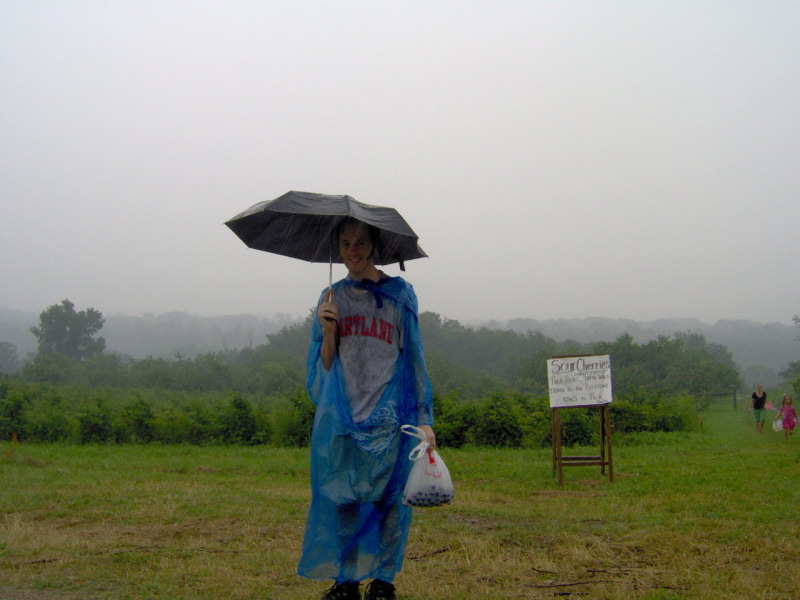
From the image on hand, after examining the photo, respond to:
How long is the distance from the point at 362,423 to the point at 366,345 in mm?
377

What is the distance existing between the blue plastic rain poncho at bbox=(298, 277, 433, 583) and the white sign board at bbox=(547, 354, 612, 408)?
5598mm

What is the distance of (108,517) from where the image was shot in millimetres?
6383

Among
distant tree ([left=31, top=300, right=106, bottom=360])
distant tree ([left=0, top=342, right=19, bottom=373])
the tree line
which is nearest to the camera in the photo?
the tree line

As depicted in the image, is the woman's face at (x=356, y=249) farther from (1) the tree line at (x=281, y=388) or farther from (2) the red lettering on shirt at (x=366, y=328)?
(1) the tree line at (x=281, y=388)

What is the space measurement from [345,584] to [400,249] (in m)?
1.67

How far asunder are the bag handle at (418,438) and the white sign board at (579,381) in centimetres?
563

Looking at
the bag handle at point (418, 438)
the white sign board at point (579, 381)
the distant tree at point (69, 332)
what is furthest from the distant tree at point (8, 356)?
the bag handle at point (418, 438)

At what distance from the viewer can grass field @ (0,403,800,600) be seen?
162 inches

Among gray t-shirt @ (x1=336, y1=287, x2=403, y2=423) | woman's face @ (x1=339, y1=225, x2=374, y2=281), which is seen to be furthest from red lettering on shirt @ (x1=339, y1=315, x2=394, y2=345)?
woman's face @ (x1=339, y1=225, x2=374, y2=281)

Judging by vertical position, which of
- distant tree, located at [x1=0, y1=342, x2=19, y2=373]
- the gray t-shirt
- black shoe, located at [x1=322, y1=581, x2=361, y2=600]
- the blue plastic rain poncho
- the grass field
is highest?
distant tree, located at [x1=0, y1=342, x2=19, y2=373]

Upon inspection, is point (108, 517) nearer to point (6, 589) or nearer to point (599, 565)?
point (6, 589)

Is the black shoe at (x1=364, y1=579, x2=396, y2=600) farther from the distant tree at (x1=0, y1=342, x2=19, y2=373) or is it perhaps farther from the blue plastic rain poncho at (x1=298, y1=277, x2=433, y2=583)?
the distant tree at (x1=0, y1=342, x2=19, y2=373)

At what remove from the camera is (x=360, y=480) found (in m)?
3.40

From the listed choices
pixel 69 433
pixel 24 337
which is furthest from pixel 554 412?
pixel 24 337
